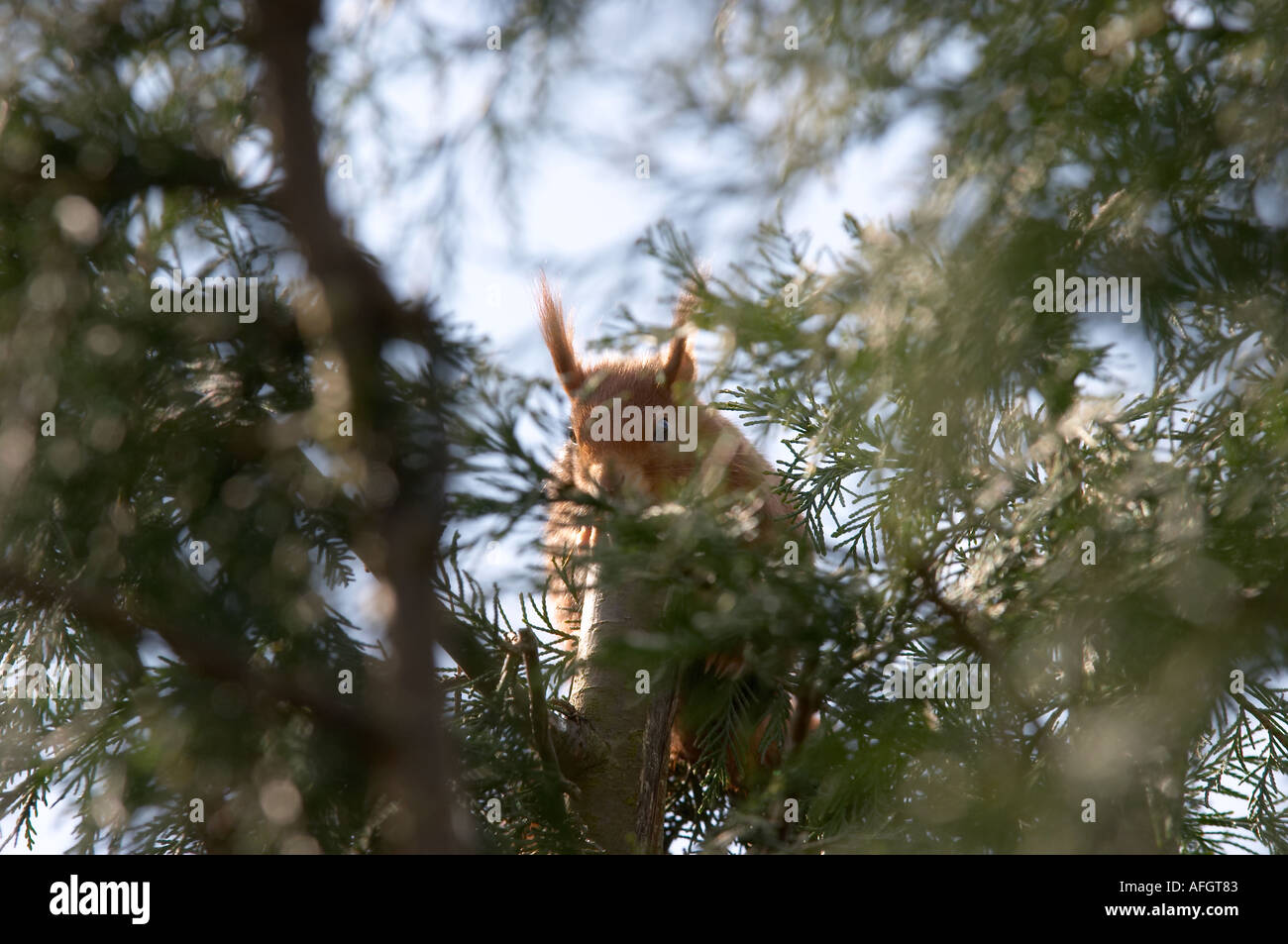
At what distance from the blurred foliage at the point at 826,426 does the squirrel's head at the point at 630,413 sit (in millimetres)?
1289

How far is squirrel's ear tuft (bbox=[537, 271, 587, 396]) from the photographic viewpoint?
4.27m

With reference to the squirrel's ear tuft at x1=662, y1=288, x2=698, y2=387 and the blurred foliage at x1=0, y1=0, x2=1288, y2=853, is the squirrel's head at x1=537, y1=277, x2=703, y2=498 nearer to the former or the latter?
the squirrel's ear tuft at x1=662, y1=288, x2=698, y2=387

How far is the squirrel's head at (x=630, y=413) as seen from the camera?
12.2 ft

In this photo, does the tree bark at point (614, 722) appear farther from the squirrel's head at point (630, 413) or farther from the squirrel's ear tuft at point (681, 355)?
the squirrel's ear tuft at point (681, 355)

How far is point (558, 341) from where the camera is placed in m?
4.33

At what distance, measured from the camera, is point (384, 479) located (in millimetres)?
1038

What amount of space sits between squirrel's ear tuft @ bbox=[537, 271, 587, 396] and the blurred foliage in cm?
197

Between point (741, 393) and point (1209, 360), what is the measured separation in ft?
3.49

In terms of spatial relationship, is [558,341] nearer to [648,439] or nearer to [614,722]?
[648,439]

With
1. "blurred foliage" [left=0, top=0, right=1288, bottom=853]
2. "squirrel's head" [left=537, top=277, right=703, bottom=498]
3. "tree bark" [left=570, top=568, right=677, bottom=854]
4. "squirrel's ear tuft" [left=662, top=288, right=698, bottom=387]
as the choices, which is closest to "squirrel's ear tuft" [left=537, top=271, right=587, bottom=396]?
"squirrel's head" [left=537, top=277, right=703, bottom=498]
